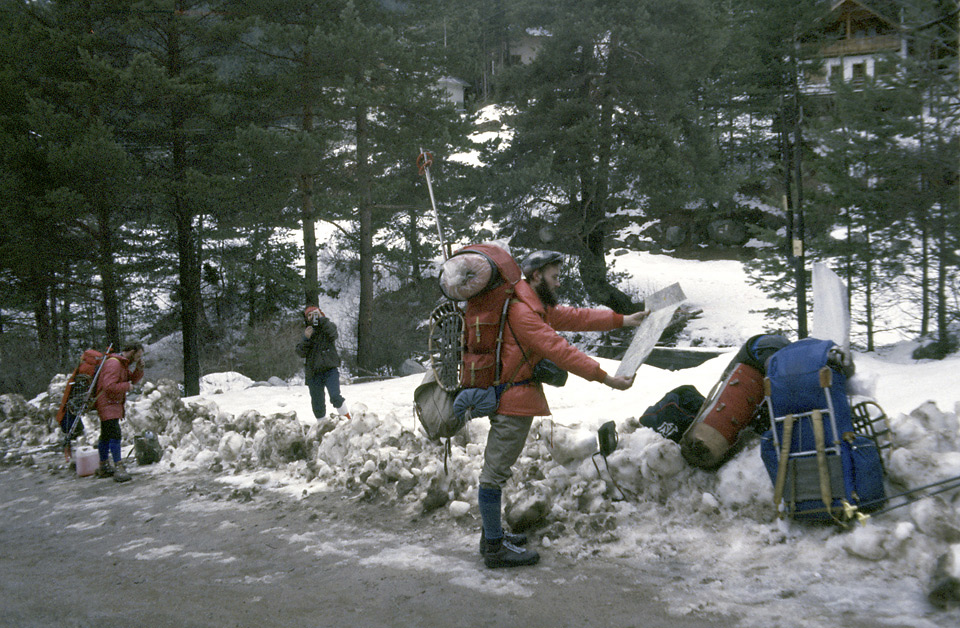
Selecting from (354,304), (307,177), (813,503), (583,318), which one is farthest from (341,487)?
(354,304)

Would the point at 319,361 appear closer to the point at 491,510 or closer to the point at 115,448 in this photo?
the point at 115,448

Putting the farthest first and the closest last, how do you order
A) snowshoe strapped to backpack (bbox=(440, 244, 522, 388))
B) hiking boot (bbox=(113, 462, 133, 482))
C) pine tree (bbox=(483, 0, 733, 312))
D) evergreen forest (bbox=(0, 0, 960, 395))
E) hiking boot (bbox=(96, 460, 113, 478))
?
pine tree (bbox=(483, 0, 733, 312)), evergreen forest (bbox=(0, 0, 960, 395)), hiking boot (bbox=(96, 460, 113, 478)), hiking boot (bbox=(113, 462, 133, 482)), snowshoe strapped to backpack (bbox=(440, 244, 522, 388))

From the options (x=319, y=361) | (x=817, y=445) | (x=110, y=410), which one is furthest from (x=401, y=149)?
→ (x=817, y=445)

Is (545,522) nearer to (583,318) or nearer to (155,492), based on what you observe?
(583,318)

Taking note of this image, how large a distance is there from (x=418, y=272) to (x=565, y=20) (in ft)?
34.4

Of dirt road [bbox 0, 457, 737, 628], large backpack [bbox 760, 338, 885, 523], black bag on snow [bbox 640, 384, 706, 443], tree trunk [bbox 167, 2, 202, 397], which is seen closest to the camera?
dirt road [bbox 0, 457, 737, 628]

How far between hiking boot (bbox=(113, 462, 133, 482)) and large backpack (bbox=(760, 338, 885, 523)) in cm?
738

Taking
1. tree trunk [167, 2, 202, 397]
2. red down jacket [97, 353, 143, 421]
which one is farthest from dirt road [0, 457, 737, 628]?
tree trunk [167, 2, 202, 397]

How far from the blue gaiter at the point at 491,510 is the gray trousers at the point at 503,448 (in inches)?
1.9

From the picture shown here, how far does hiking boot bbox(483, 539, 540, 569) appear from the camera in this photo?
4527mm

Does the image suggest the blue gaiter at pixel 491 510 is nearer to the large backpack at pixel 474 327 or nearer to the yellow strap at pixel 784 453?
the large backpack at pixel 474 327

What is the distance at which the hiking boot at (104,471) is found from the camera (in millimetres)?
8688

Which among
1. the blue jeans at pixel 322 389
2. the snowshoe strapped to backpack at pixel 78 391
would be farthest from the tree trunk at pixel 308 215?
the blue jeans at pixel 322 389

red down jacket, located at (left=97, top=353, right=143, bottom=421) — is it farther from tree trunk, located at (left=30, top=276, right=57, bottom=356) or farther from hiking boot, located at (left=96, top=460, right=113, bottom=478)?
tree trunk, located at (left=30, top=276, right=57, bottom=356)
